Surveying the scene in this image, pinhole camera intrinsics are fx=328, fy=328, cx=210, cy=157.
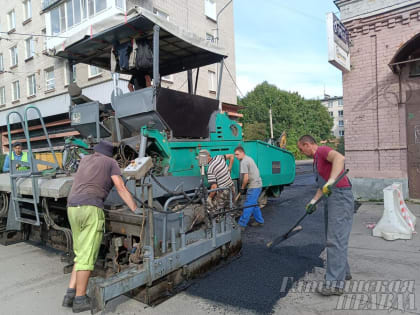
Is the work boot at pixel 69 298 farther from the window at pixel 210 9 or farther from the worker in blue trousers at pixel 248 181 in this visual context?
the window at pixel 210 9

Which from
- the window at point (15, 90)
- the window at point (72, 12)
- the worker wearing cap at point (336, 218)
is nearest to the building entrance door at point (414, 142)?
the worker wearing cap at point (336, 218)

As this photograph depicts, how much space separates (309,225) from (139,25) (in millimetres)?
4615

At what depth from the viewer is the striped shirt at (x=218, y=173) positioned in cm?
516

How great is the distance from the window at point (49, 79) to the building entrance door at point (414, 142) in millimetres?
18543

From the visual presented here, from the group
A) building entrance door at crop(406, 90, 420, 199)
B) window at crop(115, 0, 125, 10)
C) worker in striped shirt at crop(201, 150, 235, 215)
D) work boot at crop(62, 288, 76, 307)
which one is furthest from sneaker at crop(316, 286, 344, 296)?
window at crop(115, 0, 125, 10)

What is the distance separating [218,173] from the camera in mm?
5203

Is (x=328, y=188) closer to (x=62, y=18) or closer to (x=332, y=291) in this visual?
(x=332, y=291)

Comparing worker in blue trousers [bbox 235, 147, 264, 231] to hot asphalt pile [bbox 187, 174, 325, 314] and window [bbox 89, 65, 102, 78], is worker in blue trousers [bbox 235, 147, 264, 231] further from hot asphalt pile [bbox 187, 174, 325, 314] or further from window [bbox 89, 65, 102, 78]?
window [bbox 89, 65, 102, 78]

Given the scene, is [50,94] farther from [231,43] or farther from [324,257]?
[324,257]

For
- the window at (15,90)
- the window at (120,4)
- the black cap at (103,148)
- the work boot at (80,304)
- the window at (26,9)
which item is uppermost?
the window at (26,9)

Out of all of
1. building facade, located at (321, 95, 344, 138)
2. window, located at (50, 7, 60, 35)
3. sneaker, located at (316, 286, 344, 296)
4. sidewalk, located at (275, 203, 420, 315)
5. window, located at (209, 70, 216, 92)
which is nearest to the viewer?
sidewalk, located at (275, 203, 420, 315)

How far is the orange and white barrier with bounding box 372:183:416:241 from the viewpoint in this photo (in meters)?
5.19

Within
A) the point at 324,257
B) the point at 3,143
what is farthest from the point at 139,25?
the point at 3,143

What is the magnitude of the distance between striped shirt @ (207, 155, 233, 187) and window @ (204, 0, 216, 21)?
1755 centimetres
